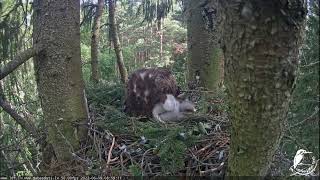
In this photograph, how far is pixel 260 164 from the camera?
6.89 feet

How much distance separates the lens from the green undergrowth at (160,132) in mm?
2986

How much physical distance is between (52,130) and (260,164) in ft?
6.33

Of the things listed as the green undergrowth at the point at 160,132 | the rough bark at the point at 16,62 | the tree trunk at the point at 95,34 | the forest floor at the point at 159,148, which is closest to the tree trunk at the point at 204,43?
the green undergrowth at the point at 160,132

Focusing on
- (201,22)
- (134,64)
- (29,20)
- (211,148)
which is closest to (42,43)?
(29,20)

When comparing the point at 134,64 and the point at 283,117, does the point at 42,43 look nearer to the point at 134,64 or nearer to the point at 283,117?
the point at 283,117

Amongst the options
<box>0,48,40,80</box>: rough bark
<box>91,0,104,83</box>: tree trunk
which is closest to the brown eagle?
<box>0,48,40,80</box>: rough bark

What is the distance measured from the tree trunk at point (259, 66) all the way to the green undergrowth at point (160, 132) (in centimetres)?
98

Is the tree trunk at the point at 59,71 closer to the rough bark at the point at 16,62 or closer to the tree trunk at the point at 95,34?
the rough bark at the point at 16,62

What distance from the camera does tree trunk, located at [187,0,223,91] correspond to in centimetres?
561

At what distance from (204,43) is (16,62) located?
306 centimetres

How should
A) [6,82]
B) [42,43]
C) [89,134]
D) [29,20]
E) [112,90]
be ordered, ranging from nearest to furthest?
[42,43]
[89,134]
[6,82]
[29,20]
[112,90]

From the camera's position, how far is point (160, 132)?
11.6 ft

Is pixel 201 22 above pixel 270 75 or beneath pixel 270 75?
above

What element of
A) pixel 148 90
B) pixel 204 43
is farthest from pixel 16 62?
pixel 204 43
